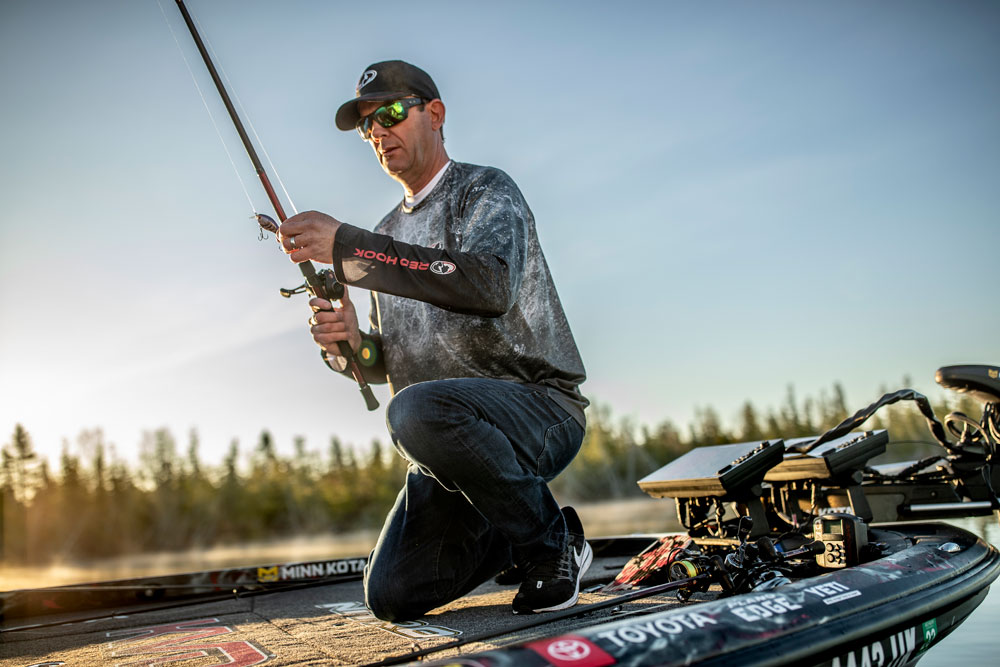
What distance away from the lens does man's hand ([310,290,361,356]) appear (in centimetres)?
379

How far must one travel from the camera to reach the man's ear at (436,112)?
3775 millimetres

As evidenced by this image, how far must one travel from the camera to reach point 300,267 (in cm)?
373

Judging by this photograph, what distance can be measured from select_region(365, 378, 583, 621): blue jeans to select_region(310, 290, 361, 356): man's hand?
0.74 metres

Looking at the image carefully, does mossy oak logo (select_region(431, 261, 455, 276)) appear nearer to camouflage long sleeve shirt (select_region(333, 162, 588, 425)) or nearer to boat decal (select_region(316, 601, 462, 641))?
Result: camouflage long sleeve shirt (select_region(333, 162, 588, 425))

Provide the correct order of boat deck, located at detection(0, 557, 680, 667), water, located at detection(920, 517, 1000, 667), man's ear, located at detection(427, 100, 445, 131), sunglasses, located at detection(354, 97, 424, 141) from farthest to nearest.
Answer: man's ear, located at detection(427, 100, 445, 131) → sunglasses, located at detection(354, 97, 424, 141) → water, located at detection(920, 517, 1000, 667) → boat deck, located at detection(0, 557, 680, 667)

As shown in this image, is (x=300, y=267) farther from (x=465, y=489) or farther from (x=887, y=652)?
(x=887, y=652)

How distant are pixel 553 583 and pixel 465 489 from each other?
481 millimetres

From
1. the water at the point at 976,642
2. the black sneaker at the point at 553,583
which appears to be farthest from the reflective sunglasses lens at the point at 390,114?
the water at the point at 976,642

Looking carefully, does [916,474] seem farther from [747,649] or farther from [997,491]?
[747,649]

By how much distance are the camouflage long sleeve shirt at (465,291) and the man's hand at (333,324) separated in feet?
0.32

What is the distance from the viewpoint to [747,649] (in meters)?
1.57

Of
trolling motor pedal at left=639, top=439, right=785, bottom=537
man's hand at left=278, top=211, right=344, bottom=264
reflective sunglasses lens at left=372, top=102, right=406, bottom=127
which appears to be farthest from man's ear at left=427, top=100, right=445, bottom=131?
trolling motor pedal at left=639, top=439, right=785, bottom=537

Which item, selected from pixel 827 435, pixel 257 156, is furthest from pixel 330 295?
pixel 827 435

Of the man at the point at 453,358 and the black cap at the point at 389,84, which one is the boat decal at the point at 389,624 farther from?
the black cap at the point at 389,84
